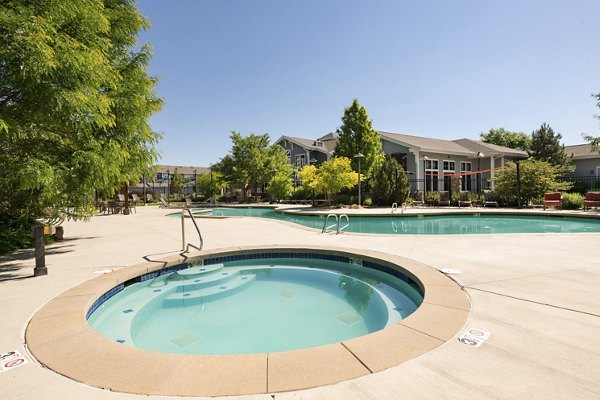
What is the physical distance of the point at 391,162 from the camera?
76.9 ft

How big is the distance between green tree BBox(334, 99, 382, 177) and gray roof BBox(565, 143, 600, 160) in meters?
19.3

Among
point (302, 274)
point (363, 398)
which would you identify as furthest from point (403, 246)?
point (363, 398)

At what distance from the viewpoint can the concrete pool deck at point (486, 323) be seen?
79.0 inches

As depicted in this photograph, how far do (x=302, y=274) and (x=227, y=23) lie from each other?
44.2 feet

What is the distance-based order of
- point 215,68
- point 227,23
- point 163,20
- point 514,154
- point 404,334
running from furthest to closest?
point 514,154, point 215,68, point 227,23, point 163,20, point 404,334

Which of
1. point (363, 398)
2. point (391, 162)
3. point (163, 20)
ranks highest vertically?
point (163, 20)

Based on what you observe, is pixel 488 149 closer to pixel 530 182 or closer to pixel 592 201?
pixel 530 182

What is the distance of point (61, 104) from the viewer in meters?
4.89

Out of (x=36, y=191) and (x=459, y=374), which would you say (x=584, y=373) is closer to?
(x=459, y=374)

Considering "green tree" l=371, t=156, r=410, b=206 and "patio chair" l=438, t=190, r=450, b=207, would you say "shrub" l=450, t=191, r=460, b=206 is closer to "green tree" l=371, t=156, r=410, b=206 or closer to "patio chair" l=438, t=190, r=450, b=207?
"patio chair" l=438, t=190, r=450, b=207

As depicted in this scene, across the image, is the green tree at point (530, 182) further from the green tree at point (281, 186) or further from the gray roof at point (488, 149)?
the green tree at point (281, 186)

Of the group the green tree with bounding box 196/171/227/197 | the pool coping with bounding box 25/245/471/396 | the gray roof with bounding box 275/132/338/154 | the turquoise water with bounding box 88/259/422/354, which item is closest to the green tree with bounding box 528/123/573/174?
the gray roof with bounding box 275/132/338/154

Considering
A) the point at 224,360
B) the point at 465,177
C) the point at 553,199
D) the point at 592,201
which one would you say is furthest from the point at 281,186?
the point at 224,360

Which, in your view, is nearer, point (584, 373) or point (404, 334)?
point (584, 373)
